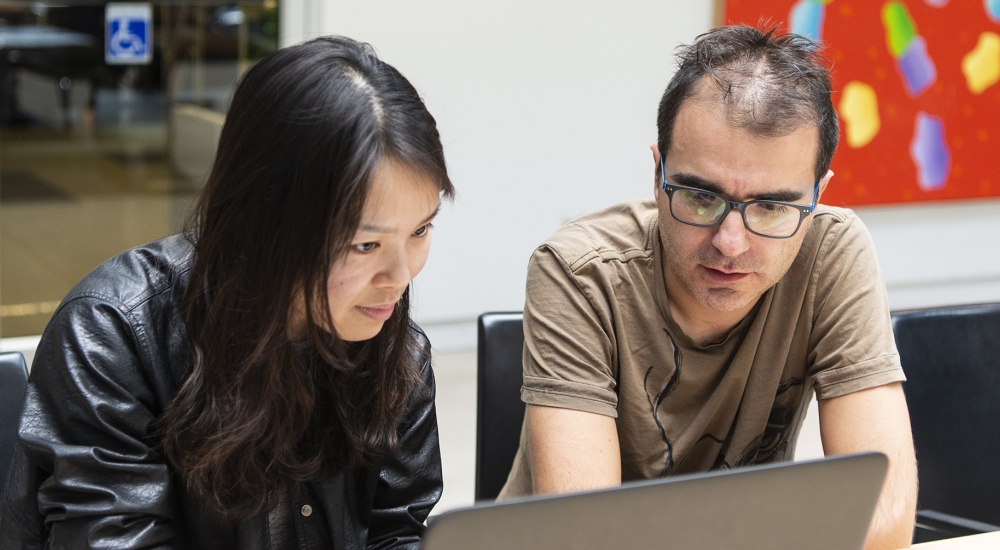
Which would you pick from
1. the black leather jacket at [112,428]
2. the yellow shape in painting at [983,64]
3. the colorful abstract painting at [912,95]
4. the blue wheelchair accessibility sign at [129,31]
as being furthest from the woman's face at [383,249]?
the blue wheelchair accessibility sign at [129,31]

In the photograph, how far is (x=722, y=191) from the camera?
1.34m

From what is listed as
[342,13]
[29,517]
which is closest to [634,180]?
[342,13]

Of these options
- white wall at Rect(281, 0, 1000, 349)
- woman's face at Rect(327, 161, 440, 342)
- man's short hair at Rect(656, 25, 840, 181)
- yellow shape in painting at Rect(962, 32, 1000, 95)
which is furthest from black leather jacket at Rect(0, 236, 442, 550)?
yellow shape in painting at Rect(962, 32, 1000, 95)

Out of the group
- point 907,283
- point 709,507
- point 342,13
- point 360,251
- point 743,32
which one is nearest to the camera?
point 709,507

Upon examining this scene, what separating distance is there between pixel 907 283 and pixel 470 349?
168 cm

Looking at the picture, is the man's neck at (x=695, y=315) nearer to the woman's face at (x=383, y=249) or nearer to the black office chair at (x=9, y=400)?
the woman's face at (x=383, y=249)

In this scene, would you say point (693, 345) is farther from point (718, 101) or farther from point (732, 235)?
point (718, 101)

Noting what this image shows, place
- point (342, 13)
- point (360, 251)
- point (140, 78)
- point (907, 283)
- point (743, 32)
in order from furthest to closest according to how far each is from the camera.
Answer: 1. point (140, 78)
2. point (907, 283)
3. point (342, 13)
4. point (743, 32)
5. point (360, 251)

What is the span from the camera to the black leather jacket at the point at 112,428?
104 centimetres

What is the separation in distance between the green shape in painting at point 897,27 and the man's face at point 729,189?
2267 millimetres

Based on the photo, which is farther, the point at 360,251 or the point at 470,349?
the point at 470,349

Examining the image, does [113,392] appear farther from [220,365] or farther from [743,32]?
[743,32]

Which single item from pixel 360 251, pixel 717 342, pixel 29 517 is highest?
pixel 360 251

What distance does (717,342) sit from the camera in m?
1.52
